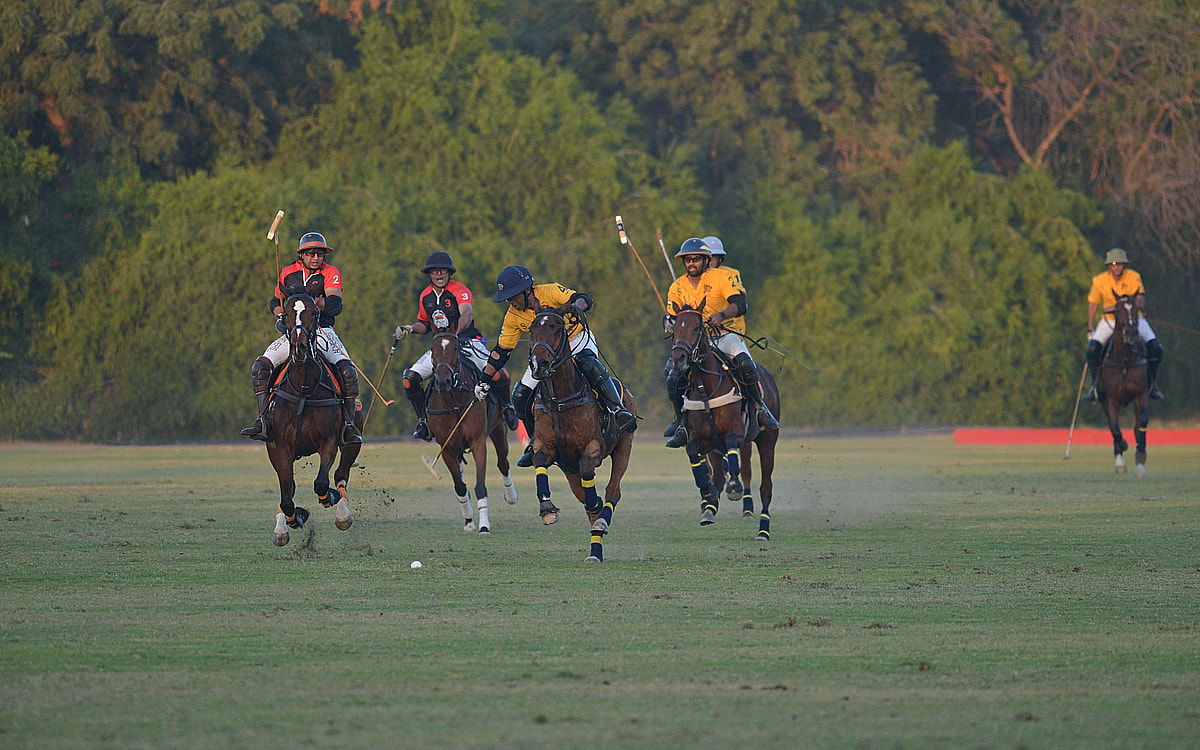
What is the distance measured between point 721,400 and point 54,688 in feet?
26.3

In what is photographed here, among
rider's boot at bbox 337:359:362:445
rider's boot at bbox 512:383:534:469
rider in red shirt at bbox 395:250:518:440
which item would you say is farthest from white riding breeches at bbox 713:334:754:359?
rider's boot at bbox 337:359:362:445

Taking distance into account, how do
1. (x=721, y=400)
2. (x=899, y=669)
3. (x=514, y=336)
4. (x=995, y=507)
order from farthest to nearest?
1. (x=995, y=507)
2. (x=721, y=400)
3. (x=514, y=336)
4. (x=899, y=669)

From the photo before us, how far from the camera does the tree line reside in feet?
115

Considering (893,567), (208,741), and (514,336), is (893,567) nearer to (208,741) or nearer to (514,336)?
(514,336)

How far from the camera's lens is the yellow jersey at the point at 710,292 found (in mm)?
14633

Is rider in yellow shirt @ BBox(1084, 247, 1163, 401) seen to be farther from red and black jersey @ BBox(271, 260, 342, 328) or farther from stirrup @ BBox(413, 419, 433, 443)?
red and black jersey @ BBox(271, 260, 342, 328)

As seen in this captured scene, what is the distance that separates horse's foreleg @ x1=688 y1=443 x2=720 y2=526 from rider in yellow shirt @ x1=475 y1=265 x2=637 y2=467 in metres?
2.22

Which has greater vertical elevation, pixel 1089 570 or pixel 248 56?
pixel 248 56

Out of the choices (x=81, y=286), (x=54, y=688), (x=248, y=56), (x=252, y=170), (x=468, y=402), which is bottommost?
A: (x=54, y=688)

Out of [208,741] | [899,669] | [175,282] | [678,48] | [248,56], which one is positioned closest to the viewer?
[208,741]

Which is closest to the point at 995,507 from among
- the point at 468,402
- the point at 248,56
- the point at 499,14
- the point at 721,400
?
the point at 721,400

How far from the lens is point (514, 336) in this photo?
12.7 metres

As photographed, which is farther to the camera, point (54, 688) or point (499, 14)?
point (499, 14)

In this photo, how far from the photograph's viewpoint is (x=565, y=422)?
1159 cm
